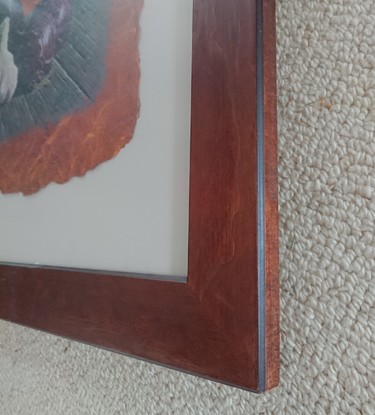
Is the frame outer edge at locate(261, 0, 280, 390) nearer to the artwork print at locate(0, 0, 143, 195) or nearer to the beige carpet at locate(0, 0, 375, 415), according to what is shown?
the beige carpet at locate(0, 0, 375, 415)

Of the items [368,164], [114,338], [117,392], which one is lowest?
[117,392]

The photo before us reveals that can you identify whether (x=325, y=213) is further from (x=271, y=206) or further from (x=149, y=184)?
(x=149, y=184)

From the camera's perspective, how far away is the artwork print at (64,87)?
39 cm

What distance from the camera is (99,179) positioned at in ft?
1.30

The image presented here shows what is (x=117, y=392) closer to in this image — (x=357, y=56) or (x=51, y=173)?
(x=51, y=173)

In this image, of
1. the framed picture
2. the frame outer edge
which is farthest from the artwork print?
the frame outer edge

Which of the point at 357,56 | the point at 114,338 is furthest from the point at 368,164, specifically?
the point at 114,338

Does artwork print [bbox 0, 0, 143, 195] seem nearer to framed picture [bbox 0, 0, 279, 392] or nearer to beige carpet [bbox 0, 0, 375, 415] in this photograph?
framed picture [bbox 0, 0, 279, 392]

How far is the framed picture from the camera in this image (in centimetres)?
26

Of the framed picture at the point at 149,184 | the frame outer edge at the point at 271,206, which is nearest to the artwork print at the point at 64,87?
the framed picture at the point at 149,184

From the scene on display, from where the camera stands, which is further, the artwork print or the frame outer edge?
the artwork print

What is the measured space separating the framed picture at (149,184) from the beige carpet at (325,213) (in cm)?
2

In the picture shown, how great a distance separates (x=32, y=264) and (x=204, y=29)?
0.95 feet

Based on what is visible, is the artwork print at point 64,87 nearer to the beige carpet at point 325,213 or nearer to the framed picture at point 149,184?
the framed picture at point 149,184
